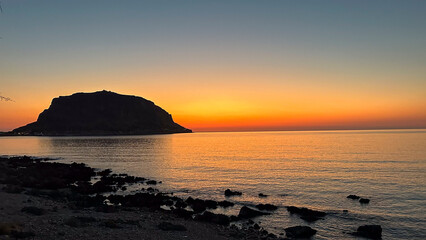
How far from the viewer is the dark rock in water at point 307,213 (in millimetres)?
24489

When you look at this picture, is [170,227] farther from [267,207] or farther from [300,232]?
[267,207]

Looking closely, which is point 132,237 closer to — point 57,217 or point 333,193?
Result: point 57,217

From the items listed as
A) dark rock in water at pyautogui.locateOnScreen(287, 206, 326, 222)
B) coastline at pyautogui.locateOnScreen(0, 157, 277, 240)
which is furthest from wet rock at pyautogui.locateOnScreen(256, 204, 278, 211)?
coastline at pyautogui.locateOnScreen(0, 157, 277, 240)

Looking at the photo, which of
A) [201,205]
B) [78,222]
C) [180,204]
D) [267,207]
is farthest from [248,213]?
[78,222]

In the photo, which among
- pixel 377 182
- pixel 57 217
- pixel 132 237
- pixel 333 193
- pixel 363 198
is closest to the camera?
pixel 132 237

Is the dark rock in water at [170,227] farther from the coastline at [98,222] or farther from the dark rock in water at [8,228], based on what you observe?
the dark rock in water at [8,228]

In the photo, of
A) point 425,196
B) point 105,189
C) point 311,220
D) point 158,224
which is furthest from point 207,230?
point 425,196

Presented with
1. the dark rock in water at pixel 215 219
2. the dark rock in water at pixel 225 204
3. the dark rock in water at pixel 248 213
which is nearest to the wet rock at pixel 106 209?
the dark rock in water at pixel 215 219

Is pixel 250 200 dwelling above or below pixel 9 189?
below

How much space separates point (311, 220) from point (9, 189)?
27.1 metres

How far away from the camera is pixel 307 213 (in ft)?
84.3

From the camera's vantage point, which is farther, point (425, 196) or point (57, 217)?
point (425, 196)

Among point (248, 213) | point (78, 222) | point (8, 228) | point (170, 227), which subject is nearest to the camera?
point (8, 228)

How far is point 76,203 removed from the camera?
80.7 ft
